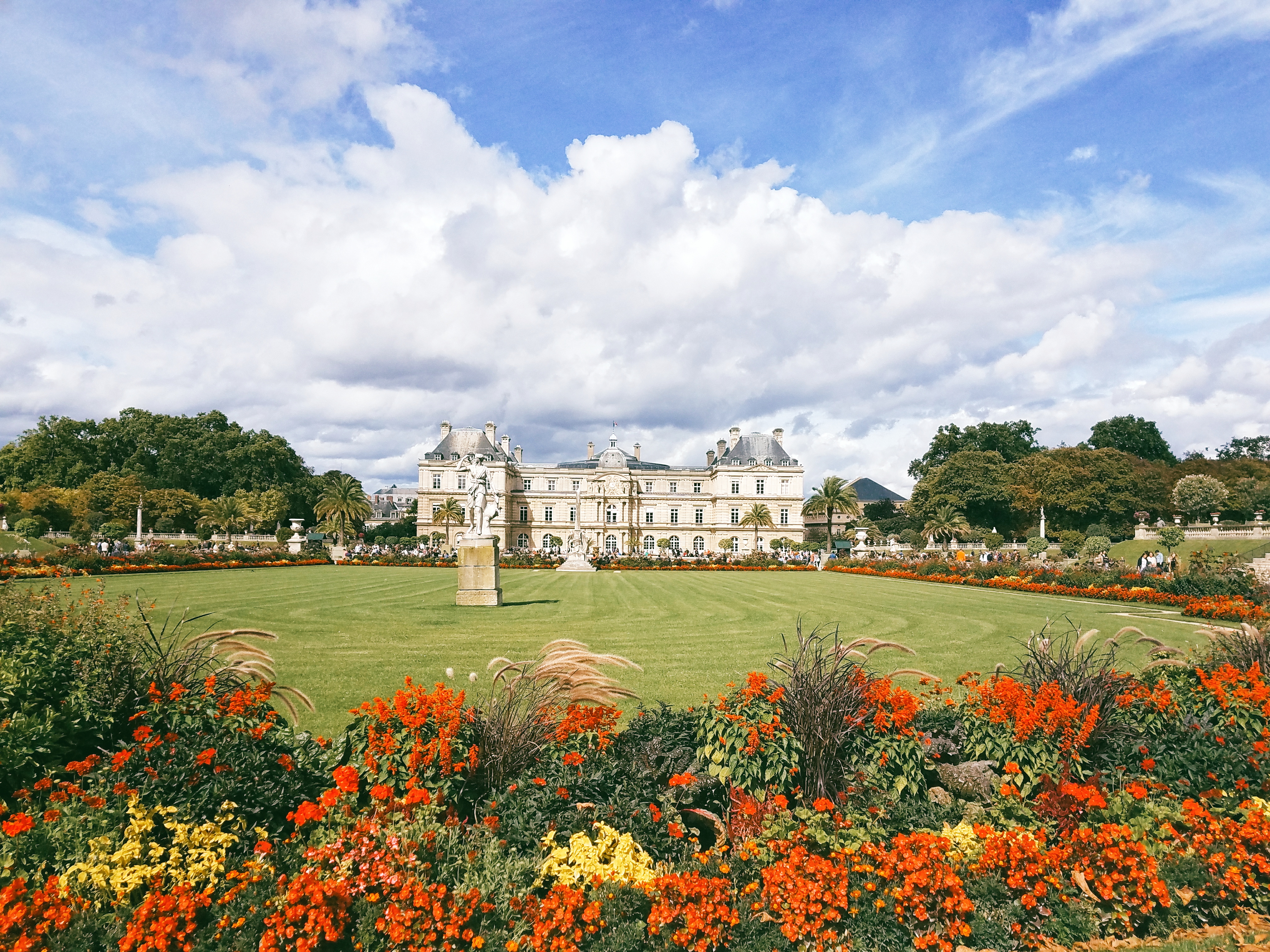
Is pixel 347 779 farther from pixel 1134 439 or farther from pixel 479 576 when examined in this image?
pixel 1134 439

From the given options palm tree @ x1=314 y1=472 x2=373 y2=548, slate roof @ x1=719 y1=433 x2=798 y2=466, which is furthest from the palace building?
palm tree @ x1=314 y1=472 x2=373 y2=548

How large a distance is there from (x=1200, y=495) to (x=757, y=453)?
3952 centimetres

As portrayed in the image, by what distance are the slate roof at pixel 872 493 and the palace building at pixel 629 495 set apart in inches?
1330

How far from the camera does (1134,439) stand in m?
74.5

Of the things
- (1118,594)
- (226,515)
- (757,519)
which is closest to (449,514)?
(226,515)

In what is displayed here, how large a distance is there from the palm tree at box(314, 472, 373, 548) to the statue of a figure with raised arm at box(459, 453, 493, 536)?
1405 inches

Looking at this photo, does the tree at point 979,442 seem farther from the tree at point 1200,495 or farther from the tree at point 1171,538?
the tree at point 1171,538

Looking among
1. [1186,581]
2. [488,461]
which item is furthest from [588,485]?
[1186,581]

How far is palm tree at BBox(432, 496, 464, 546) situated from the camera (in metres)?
68.9

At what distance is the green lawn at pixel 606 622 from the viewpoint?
29.1 feet

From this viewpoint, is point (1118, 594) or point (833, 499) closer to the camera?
point (1118, 594)

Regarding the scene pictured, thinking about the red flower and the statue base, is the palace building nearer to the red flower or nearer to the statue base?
the statue base

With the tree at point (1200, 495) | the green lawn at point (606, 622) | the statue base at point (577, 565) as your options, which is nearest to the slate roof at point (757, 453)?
the tree at point (1200, 495)

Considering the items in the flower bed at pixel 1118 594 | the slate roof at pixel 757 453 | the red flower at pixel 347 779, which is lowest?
the flower bed at pixel 1118 594
